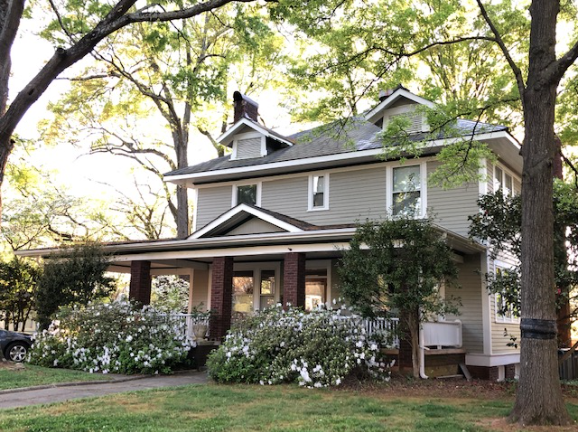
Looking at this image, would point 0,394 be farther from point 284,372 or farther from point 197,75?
point 197,75

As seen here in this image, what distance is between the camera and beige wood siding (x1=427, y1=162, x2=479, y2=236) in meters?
14.2

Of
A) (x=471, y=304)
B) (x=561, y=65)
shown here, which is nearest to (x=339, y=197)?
(x=471, y=304)

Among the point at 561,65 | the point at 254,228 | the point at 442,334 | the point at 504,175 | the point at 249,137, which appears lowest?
the point at 442,334

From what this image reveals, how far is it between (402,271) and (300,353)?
2622 mm

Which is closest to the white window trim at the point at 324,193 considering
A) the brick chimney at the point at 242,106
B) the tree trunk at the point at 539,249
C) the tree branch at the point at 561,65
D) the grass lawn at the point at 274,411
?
the brick chimney at the point at 242,106

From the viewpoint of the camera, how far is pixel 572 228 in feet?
36.9

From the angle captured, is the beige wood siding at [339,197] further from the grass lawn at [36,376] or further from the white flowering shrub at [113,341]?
the grass lawn at [36,376]

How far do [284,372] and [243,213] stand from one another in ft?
19.2

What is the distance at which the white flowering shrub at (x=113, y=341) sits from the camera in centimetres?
1230

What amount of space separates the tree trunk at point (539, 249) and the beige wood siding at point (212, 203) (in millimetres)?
12140

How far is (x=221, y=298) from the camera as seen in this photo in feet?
47.7

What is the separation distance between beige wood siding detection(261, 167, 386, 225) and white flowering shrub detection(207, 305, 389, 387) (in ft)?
16.1

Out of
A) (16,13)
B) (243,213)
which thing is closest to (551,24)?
(16,13)

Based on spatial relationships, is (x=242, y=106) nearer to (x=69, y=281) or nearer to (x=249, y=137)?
(x=249, y=137)
